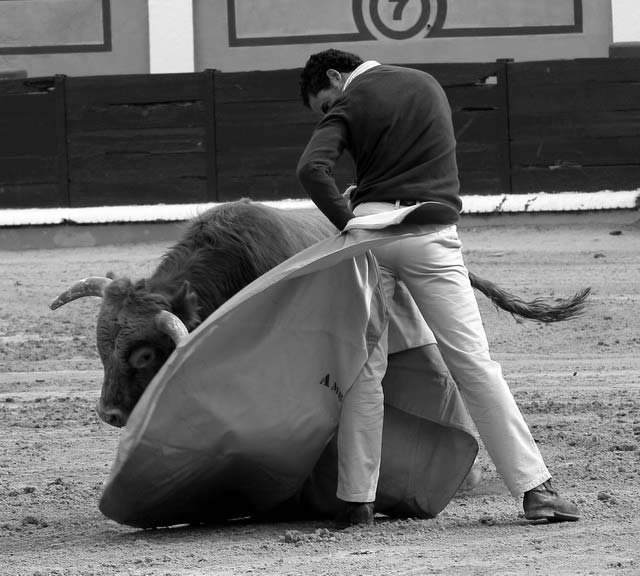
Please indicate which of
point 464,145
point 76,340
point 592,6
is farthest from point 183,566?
point 592,6

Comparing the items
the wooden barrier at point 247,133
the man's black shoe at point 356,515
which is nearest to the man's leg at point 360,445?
the man's black shoe at point 356,515

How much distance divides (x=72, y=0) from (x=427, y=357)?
376 inches

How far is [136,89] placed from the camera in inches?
504

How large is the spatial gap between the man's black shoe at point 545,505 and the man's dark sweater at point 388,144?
0.86 m

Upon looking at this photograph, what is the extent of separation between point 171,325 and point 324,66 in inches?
41.8

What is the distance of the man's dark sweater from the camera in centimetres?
409

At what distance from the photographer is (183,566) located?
3791 mm

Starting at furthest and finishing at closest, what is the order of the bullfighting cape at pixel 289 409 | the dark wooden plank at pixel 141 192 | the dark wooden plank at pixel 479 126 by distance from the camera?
the dark wooden plank at pixel 141 192
the dark wooden plank at pixel 479 126
the bullfighting cape at pixel 289 409

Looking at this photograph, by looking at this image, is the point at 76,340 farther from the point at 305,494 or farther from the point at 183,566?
the point at 183,566

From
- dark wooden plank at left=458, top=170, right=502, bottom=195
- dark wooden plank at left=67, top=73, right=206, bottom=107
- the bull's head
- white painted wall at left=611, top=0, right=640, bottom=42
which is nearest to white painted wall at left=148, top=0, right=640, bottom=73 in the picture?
white painted wall at left=611, top=0, right=640, bottom=42

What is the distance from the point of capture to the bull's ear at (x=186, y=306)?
16.1 feet

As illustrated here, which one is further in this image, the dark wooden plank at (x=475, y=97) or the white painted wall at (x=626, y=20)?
the white painted wall at (x=626, y=20)

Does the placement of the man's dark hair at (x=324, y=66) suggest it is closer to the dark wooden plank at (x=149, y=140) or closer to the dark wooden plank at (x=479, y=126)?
the dark wooden plank at (x=479, y=126)

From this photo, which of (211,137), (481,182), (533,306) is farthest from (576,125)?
(533,306)
